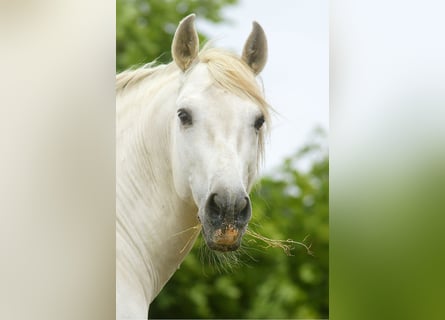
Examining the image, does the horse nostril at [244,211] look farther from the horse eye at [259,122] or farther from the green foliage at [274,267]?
the horse eye at [259,122]

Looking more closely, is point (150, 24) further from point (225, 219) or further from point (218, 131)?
point (225, 219)

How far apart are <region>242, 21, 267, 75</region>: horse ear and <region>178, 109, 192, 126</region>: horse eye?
0.28 metres

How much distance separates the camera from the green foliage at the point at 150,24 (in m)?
2.15

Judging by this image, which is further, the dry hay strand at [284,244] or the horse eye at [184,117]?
the dry hay strand at [284,244]

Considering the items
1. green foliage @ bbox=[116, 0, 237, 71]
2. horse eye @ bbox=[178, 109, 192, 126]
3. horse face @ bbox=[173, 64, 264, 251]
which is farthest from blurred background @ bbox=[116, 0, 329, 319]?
horse eye @ bbox=[178, 109, 192, 126]

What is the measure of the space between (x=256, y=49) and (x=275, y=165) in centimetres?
42

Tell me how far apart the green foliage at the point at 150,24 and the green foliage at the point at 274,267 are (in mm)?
599

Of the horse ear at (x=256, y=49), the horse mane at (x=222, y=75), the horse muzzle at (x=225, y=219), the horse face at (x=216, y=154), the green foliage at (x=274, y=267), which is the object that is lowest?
the green foliage at (x=274, y=267)

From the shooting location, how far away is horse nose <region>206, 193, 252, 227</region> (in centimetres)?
195

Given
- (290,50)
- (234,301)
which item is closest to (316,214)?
(234,301)

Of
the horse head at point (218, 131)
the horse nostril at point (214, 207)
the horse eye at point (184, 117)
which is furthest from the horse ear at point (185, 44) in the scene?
the horse nostril at point (214, 207)

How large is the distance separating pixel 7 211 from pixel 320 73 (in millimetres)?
1203

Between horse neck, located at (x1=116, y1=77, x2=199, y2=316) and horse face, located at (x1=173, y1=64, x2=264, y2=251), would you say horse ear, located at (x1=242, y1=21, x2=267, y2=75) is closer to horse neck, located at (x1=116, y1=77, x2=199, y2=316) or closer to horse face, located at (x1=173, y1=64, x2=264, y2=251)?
horse face, located at (x1=173, y1=64, x2=264, y2=251)

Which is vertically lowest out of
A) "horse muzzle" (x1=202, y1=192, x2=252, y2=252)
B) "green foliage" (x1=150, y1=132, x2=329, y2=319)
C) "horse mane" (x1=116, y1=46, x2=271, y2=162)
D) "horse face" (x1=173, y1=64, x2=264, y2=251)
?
"green foliage" (x1=150, y1=132, x2=329, y2=319)
